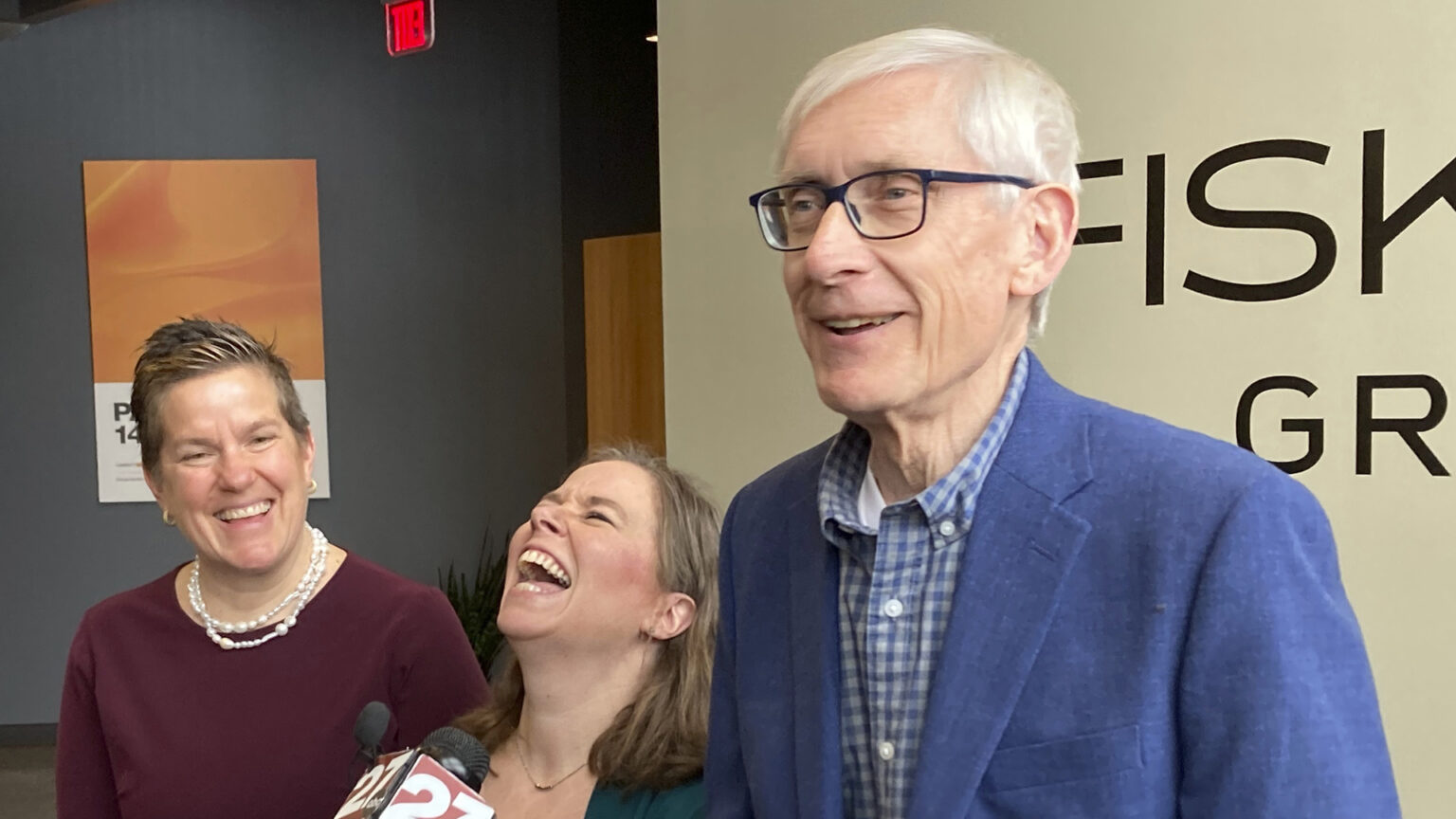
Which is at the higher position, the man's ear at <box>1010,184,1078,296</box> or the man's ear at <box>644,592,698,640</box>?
the man's ear at <box>1010,184,1078,296</box>

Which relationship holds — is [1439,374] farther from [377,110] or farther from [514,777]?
[377,110]

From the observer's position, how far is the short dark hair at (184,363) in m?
2.24

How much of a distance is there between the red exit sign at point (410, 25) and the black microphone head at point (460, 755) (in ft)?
13.1

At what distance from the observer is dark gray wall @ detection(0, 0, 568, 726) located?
643 cm

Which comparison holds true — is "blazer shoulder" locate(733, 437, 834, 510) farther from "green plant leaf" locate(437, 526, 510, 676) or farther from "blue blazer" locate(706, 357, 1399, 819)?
"green plant leaf" locate(437, 526, 510, 676)

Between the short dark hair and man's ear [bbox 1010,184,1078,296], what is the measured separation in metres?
1.57

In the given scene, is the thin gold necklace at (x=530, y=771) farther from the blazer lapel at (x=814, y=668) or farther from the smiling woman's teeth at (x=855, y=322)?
the smiling woman's teeth at (x=855, y=322)

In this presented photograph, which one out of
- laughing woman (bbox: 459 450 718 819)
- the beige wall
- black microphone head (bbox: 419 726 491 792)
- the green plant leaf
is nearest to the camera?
black microphone head (bbox: 419 726 491 792)

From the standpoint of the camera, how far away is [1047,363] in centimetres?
307

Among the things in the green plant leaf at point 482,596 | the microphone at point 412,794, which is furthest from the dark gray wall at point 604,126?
the microphone at point 412,794

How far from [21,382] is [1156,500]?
6.58 metres

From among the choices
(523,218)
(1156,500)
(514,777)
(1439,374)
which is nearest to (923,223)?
(1156,500)

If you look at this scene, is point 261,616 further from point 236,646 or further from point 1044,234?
point 1044,234

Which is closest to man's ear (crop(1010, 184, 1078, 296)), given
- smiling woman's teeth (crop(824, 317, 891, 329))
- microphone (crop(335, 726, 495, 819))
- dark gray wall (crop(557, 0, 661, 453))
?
smiling woman's teeth (crop(824, 317, 891, 329))
